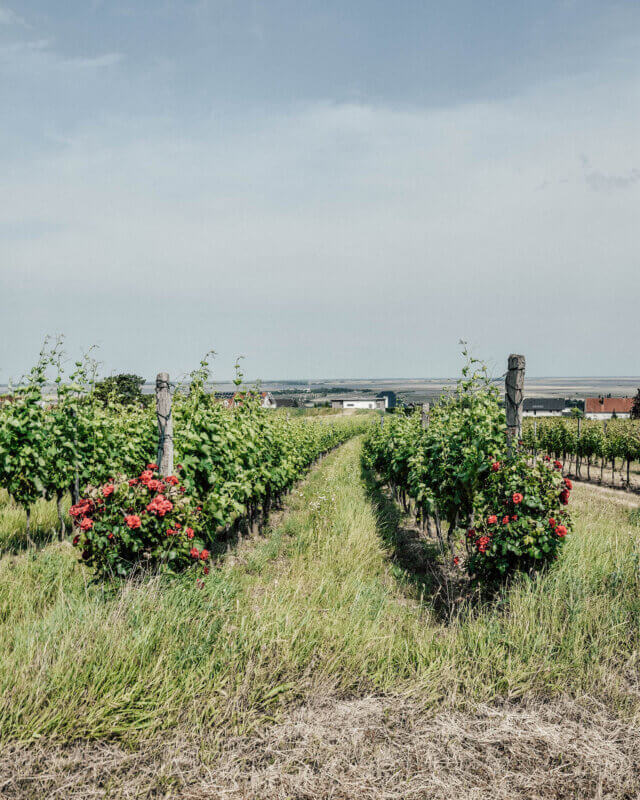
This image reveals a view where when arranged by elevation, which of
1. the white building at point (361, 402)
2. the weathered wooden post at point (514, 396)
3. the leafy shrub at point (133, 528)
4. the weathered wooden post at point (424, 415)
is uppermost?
the weathered wooden post at point (514, 396)

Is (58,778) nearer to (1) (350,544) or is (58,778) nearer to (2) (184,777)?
(2) (184,777)

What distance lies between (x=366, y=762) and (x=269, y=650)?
82 centimetres

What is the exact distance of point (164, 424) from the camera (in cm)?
471

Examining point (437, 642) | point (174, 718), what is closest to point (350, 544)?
point (437, 642)

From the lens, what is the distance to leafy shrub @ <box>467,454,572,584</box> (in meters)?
4.20

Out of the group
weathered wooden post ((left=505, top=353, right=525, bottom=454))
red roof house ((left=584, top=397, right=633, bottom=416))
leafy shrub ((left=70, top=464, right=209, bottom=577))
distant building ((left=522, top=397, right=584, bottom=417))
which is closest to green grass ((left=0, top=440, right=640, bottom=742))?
leafy shrub ((left=70, top=464, right=209, bottom=577))

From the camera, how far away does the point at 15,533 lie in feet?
21.9

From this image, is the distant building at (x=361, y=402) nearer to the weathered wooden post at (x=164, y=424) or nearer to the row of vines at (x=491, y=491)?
the row of vines at (x=491, y=491)

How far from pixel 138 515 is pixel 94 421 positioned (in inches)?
142

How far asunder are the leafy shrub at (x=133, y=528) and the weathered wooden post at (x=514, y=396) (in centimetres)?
314

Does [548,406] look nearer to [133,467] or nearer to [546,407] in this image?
[546,407]

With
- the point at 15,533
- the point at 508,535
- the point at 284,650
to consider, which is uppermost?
the point at 508,535

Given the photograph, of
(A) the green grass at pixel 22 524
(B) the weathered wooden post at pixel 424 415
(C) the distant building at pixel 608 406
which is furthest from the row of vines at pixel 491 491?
(C) the distant building at pixel 608 406

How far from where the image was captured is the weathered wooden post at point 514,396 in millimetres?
4754
